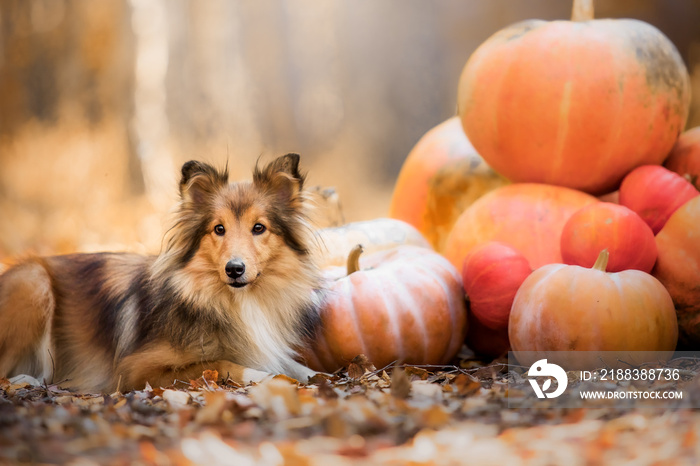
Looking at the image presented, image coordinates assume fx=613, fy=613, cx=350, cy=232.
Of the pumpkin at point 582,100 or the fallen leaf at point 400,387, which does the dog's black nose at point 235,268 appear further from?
the pumpkin at point 582,100

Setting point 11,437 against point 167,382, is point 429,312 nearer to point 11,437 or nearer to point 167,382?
point 167,382

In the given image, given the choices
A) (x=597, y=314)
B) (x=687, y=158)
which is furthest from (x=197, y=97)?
(x=597, y=314)

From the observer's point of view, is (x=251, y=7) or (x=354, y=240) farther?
(x=251, y=7)

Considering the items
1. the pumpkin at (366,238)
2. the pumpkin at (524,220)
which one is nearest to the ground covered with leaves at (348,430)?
the pumpkin at (524,220)

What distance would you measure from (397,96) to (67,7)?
11.5ft

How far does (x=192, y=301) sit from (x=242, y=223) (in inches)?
18.0

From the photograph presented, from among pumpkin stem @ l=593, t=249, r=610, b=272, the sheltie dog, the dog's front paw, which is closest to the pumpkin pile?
pumpkin stem @ l=593, t=249, r=610, b=272

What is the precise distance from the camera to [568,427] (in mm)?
1808

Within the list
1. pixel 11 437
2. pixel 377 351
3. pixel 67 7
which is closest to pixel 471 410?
pixel 377 351

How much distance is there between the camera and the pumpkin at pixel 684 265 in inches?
118

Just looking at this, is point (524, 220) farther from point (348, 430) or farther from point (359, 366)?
point (348, 430)

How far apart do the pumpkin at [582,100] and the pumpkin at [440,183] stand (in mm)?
539

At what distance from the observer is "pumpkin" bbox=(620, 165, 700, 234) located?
Result: 334cm

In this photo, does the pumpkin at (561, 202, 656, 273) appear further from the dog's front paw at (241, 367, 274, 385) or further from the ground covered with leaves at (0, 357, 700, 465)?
the dog's front paw at (241, 367, 274, 385)
